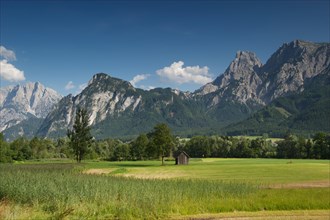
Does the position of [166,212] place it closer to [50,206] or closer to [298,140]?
[50,206]

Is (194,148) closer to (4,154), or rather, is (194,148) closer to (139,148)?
(139,148)

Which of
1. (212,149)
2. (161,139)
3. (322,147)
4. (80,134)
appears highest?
(80,134)

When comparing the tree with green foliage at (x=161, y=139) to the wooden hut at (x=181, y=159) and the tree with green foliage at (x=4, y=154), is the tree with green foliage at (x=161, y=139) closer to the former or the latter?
the wooden hut at (x=181, y=159)

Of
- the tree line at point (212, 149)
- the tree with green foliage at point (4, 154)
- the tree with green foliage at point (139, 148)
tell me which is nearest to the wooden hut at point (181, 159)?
the tree line at point (212, 149)

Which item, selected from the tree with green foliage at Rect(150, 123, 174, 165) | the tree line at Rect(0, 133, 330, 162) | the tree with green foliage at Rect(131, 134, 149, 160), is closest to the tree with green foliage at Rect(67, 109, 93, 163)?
the tree with green foliage at Rect(150, 123, 174, 165)

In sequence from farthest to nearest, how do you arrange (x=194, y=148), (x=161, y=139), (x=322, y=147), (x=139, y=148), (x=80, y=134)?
(x=194, y=148), (x=139, y=148), (x=322, y=147), (x=161, y=139), (x=80, y=134)

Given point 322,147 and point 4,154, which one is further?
point 322,147

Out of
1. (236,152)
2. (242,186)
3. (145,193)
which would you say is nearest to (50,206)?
(145,193)

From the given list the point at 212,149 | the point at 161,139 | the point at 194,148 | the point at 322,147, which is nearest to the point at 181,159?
the point at 161,139

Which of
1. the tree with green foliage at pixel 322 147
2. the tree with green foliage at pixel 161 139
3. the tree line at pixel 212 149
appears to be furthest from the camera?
the tree line at pixel 212 149

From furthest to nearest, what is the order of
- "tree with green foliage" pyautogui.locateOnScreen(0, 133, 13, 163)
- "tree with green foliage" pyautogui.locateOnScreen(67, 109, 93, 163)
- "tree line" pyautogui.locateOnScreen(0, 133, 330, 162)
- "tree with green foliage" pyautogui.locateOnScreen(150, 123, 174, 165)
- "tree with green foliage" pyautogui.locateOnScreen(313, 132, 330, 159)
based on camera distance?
"tree line" pyautogui.locateOnScreen(0, 133, 330, 162), "tree with green foliage" pyautogui.locateOnScreen(313, 132, 330, 159), "tree with green foliage" pyautogui.locateOnScreen(0, 133, 13, 163), "tree with green foliage" pyautogui.locateOnScreen(150, 123, 174, 165), "tree with green foliage" pyautogui.locateOnScreen(67, 109, 93, 163)

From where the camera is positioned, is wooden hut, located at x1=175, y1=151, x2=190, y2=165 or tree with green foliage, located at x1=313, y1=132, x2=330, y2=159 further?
tree with green foliage, located at x1=313, y1=132, x2=330, y2=159

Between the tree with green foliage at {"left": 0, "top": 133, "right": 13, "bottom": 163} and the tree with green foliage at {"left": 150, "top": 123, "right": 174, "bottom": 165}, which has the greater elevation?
the tree with green foliage at {"left": 150, "top": 123, "right": 174, "bottom": 165}

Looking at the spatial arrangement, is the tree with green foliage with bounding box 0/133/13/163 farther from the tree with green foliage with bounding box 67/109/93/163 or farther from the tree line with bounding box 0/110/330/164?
the tree with green foliage with bounding box 67/109/93/163
